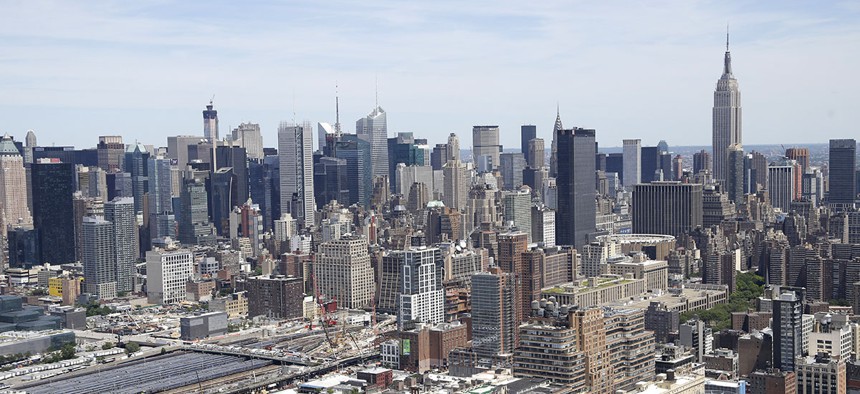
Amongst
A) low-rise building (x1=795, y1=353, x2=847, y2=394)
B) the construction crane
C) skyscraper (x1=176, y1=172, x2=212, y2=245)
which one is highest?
skyscraper (x1=176, y1=172, x2=212, y2=245)

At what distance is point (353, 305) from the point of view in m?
50.4

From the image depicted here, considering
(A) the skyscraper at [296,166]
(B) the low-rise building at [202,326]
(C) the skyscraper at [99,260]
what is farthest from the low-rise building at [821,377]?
(A) the skyscraper at [296,166]

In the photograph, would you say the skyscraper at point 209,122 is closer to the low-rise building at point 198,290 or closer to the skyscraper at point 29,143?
the skyscraper at point 29,143

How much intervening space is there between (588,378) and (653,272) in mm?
25300

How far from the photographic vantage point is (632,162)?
371 feet

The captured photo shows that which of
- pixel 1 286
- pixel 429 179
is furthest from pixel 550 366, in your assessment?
pixel 429 179

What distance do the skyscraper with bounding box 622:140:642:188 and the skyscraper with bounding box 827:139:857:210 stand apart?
34443 mm

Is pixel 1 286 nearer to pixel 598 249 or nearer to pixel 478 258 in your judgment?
pixel 478 258

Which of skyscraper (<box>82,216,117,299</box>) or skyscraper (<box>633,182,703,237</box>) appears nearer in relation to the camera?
skyscraper (<box>82,216,117,299</box>)

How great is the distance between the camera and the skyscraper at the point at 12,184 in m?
79.2

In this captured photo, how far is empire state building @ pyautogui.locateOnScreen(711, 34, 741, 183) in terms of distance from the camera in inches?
3861

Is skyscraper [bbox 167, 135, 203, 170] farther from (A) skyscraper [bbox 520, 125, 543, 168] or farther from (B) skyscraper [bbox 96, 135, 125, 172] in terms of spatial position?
(A) skyscraper [bbox 520, 125, 543, 168]

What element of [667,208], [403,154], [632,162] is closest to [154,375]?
[667,208]

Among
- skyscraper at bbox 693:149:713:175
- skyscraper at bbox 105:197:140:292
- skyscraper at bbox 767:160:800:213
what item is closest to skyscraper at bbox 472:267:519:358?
skyscraper at bbox 105:197:140:292
